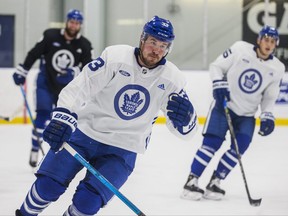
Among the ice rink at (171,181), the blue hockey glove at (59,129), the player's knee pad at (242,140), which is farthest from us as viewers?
the player's knee pad at (242,140)

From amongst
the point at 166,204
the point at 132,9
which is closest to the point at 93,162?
the point at 166,204

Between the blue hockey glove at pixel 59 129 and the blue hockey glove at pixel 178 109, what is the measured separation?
15.0 inches

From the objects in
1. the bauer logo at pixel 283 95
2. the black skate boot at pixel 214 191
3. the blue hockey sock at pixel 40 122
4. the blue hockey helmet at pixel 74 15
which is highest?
the blue hockey helmet at pixel 74 15

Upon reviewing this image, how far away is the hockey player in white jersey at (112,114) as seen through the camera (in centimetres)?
222

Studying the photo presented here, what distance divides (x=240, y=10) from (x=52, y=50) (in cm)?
505

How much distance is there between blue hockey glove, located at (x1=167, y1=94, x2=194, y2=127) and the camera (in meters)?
2.30

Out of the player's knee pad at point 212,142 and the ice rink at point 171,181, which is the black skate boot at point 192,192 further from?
the player's knee pad at point 212,142

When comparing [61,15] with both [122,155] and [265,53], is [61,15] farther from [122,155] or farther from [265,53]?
[122,155]

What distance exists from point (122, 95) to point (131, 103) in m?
0.05

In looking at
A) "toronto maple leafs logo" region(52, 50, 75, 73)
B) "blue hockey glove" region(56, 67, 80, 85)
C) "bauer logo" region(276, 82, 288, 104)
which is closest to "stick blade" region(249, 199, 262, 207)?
"blue hockey glove" region(56, 67, 80, 85)

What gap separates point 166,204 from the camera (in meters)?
3.40

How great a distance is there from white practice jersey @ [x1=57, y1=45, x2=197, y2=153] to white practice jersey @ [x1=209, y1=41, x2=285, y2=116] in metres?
1.35

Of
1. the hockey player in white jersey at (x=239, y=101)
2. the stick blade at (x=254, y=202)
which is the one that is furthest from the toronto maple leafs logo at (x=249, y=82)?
the stick blade at (x=254, y=202)

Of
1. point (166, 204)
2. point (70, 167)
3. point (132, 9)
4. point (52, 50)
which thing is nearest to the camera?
point (70, 167)
